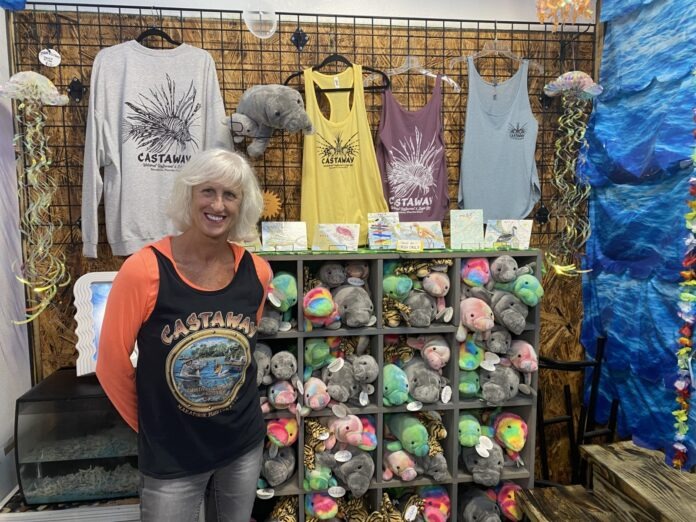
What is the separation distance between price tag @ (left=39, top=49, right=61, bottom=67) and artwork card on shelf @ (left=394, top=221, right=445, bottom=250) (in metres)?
1.63

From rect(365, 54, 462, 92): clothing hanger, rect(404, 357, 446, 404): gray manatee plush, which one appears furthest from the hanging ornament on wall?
rect(404, 357, 446, 404): gray manatee plush

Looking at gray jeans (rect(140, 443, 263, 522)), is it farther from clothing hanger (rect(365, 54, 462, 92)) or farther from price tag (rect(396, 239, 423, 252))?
clothing hanger (rect(365, 54, 462, 92))

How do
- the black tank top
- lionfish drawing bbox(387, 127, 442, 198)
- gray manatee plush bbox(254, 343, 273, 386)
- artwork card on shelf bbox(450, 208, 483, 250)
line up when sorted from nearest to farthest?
1. the black tank top
2. gray manatee plush bbox(254, 343, 273, 386)
3. artwork card on shelf bbox(450, 208, 483, 250)
4. lionfish drawing bbox(387, 127, 442, 198)

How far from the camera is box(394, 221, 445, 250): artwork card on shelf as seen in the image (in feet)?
6.74

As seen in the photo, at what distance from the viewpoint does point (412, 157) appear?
88.4 inches

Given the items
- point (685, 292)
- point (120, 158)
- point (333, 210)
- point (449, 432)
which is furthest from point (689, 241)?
point (120, 158)

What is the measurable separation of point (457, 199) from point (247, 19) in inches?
50.2

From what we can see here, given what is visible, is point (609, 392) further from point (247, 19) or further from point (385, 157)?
point (247, 19)

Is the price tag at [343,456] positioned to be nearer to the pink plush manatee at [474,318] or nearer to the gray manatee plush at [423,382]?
the gray manatee plush at [423,382]

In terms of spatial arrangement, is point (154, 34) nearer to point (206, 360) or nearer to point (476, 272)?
point (206, 360)

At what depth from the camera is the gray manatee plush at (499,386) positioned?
203 cm

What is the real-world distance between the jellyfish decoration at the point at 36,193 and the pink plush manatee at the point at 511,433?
80.0 inches

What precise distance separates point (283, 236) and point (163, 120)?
2.39 feet

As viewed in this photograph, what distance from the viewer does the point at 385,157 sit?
2.24 m
